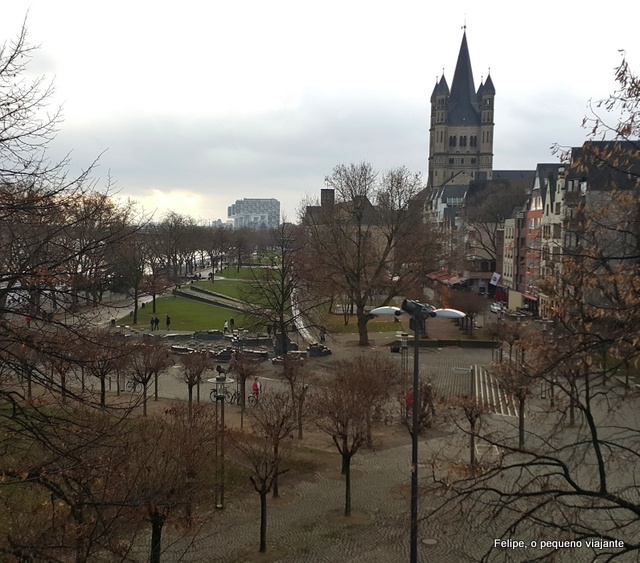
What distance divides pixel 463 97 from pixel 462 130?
668 centimetres

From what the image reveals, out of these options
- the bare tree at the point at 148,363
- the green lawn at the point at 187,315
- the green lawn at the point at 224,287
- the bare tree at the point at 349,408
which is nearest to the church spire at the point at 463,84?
the green lawn at the point at 224,287

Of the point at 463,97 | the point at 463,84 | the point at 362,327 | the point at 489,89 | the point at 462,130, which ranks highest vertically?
the point at 463,84

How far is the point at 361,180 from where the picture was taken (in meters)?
43.9

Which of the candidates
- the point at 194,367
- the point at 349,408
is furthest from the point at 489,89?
the point at 349,408

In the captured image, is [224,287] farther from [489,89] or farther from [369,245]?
[489,89]

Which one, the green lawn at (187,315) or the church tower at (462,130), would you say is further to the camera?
the church tower at (462,130)

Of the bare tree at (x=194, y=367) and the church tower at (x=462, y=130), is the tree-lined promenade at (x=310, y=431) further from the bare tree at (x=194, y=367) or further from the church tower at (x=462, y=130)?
the church tower at (x=462, y=130)

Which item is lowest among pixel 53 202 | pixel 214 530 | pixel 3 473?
pixel 214 530

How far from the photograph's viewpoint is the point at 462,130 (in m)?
131

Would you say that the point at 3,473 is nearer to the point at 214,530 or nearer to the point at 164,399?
the point at 214,530

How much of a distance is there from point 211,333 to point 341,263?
9850 mm

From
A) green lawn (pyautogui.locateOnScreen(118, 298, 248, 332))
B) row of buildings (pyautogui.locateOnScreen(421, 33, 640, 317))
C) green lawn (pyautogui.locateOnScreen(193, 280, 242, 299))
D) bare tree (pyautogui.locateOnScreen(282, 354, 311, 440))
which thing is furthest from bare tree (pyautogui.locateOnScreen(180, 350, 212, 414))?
green lawn (pyautogui.locateOnScreen(193, 280, 242, 299))

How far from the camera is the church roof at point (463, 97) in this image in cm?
12786

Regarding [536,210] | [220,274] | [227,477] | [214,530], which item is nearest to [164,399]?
[227,477]
